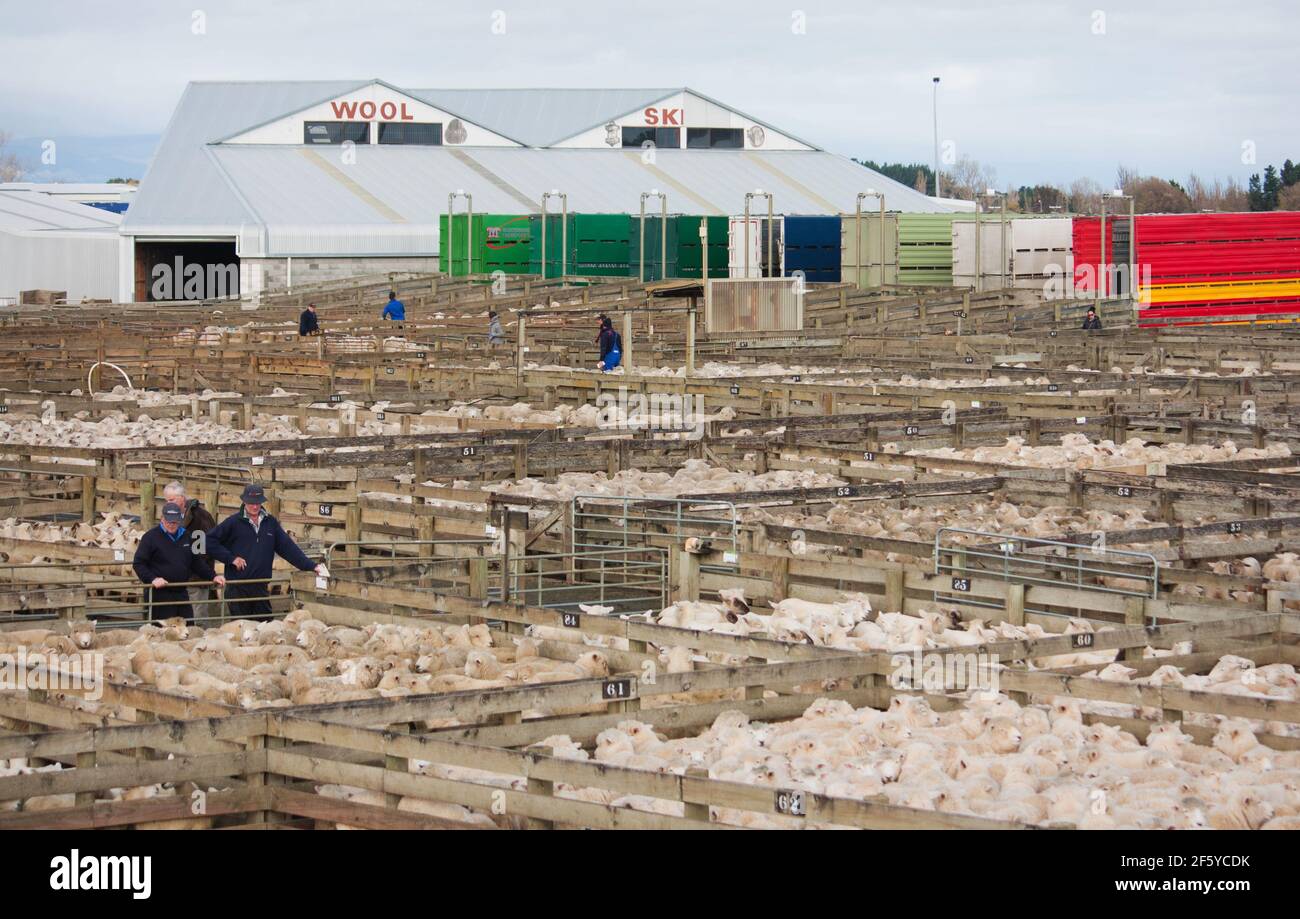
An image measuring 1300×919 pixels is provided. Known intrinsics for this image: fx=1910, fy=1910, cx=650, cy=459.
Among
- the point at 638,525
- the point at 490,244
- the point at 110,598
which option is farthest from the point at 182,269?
the point at 638,525

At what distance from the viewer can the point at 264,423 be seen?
29.1 metres

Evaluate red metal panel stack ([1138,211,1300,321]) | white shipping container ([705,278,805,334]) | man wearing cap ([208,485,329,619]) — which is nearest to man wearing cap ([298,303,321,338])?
white shipping container ([705,278,805,334])

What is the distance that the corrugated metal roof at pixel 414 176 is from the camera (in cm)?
7319

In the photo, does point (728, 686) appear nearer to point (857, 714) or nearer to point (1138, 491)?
point (857, 714)

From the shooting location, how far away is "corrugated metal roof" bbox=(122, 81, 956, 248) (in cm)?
7319

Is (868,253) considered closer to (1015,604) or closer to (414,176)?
(414,176)

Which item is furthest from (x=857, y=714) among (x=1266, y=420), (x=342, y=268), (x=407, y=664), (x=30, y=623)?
(x=342, y=268)

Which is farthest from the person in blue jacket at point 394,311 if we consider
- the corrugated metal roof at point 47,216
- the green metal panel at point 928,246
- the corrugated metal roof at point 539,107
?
the corrugated metal roof at point 539,107

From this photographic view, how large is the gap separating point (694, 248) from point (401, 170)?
17765 millimetres

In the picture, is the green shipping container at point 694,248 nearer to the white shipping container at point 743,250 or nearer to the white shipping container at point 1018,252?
the white shipping container at point 743,250

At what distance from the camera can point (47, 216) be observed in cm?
8631

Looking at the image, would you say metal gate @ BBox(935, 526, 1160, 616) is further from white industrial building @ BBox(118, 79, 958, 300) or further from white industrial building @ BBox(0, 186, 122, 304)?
white industrial building @ BBox(0, 186, 122, 304)

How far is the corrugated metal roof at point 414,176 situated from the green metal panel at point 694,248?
1096 centimetres
